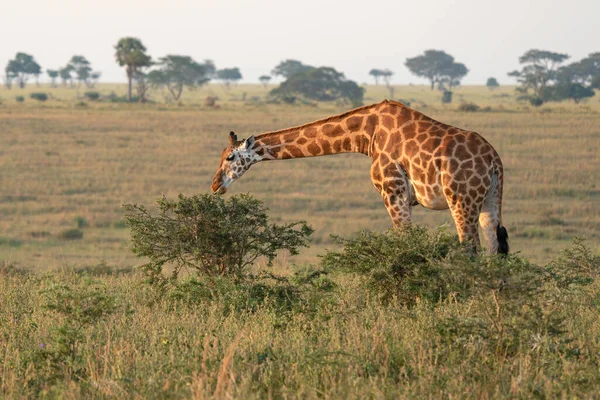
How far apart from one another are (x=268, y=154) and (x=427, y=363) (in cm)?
442

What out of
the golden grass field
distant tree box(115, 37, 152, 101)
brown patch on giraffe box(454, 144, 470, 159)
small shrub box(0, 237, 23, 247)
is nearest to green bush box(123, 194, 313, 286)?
brown patch on giraffe box(454, 144, 470, 159)

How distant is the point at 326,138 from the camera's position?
9.48 meters

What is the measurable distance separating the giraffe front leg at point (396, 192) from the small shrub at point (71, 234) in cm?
1199

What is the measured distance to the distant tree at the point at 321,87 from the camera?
68.0 meters

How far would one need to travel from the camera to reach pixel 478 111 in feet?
158

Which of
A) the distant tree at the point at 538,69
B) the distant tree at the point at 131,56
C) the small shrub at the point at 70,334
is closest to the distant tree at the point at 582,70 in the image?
the distant tree at the point at 538,69

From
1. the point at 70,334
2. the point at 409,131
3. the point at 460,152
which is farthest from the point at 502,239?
the point at 70,334

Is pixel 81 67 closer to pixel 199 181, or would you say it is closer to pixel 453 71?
pixel 453 71

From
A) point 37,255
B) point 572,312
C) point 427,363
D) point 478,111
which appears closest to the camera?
point 427,363

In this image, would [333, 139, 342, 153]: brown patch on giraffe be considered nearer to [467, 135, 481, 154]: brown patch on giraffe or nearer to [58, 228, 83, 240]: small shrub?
[467, 135, 481, 154]: brown patch on giraffe

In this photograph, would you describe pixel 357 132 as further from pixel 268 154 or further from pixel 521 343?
pixel 521 343

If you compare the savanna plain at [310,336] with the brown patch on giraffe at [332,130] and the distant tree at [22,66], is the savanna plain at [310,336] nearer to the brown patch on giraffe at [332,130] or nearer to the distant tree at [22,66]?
the brown patch on giraffe at [332,130]

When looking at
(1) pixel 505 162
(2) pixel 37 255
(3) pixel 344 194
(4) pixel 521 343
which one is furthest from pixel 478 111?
(4) pixel 521 343

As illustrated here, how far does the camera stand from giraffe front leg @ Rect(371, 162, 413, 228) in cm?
871
